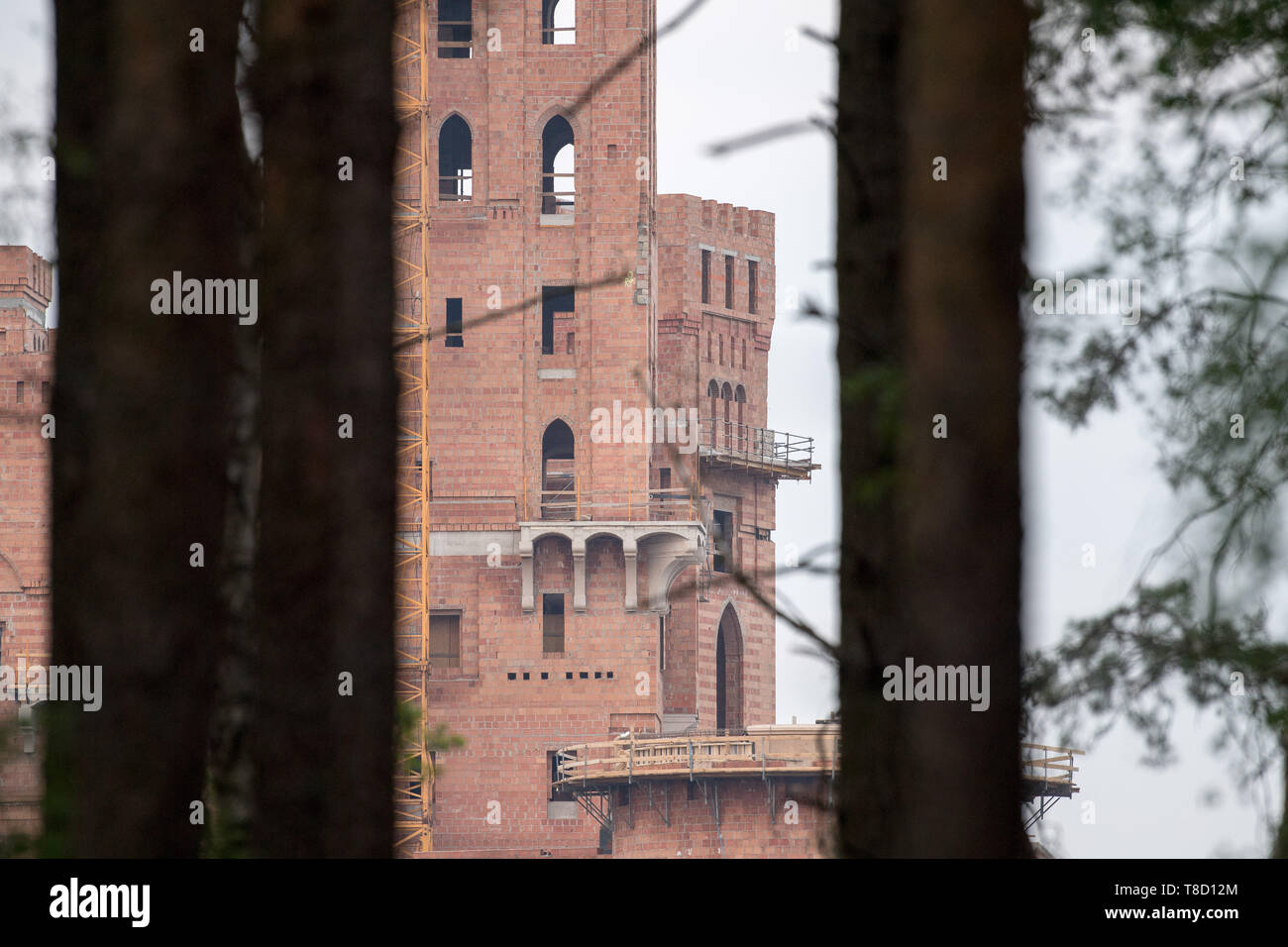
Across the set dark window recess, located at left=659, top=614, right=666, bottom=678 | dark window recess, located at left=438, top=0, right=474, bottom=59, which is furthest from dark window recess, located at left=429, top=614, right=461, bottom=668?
dark window recess, located at left=438, top=0, right=474, bottom=59

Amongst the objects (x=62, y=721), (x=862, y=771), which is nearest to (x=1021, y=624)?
(x=862, y=771)

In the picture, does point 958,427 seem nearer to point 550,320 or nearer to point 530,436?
point 530,436

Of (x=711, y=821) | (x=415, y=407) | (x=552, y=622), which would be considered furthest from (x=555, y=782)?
(x=415, y=407)

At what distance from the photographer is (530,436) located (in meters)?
48.9

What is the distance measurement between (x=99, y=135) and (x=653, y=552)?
4441 centimetres

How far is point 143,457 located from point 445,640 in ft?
144

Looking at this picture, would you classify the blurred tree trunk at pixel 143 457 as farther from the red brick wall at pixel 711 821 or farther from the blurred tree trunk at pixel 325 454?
the red brick wall at pixel 711 821

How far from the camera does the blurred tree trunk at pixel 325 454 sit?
15.0 feet

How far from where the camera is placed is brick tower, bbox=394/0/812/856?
1866 inches

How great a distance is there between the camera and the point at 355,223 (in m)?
4.72

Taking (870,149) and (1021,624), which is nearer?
(1021,624)

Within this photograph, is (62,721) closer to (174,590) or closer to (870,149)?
(174,590)

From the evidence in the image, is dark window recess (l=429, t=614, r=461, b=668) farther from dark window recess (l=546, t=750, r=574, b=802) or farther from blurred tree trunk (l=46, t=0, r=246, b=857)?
blurred tree trunk (l=46, t=0, r=246, b=857)

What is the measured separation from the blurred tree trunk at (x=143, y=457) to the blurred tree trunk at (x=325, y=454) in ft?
1.17
